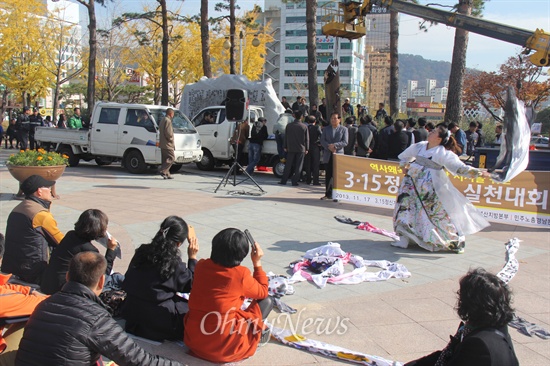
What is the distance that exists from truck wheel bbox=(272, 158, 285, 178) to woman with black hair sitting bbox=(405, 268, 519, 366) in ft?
39.0

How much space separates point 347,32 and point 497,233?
23.5 feet

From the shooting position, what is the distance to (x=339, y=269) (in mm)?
5934

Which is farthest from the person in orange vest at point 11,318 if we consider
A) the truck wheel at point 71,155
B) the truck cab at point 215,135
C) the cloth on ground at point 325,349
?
the truck wheel at point 71,155

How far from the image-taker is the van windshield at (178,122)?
14266 millimetres

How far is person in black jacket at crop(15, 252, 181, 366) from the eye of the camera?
8.39ft

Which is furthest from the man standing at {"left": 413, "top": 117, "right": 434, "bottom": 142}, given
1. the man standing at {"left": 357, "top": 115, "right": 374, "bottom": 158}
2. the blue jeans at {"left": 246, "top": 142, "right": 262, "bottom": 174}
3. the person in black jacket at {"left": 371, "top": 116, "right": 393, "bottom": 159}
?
the blue jeans at {"left": 246, "top": 142, "right": 262, "bottom": 174}

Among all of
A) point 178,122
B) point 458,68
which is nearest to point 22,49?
point 178,122

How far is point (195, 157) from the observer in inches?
574

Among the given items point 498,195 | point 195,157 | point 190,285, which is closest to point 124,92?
point 195,157

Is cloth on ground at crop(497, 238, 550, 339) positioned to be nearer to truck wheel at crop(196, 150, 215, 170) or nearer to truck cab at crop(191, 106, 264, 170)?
truck cab at crop(191, 106, 264, 170)

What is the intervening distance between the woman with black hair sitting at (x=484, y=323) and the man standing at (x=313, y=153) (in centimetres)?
1061

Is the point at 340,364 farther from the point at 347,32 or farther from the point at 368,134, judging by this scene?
the point at 347,32

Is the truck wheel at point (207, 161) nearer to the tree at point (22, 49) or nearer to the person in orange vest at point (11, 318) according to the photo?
the person in orange vest at point (11, 318)

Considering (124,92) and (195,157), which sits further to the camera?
(124,92)
